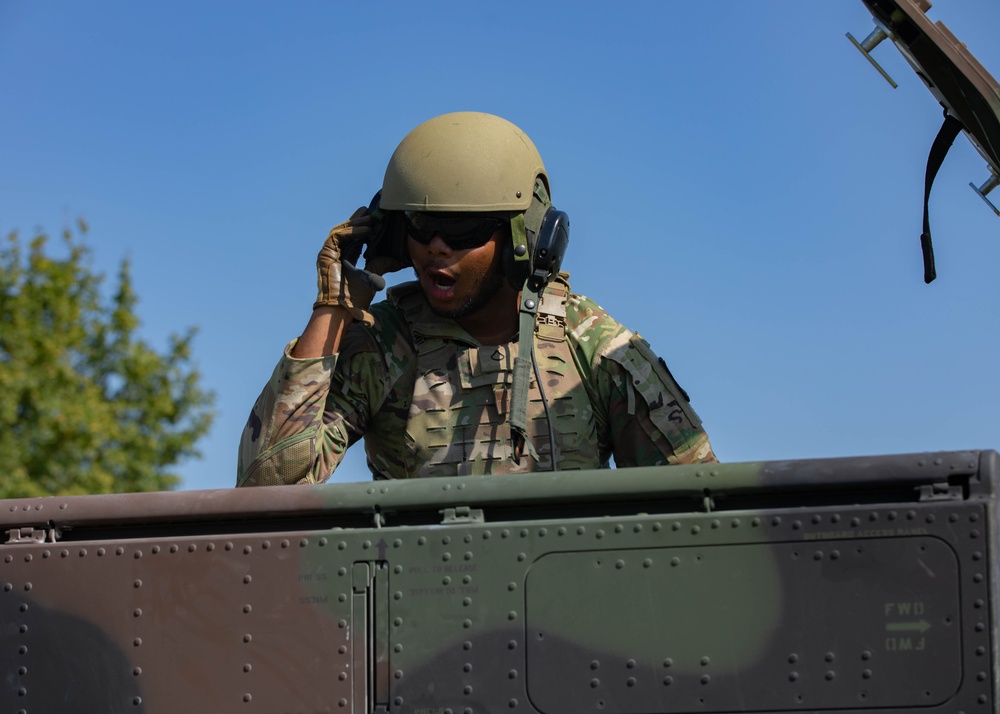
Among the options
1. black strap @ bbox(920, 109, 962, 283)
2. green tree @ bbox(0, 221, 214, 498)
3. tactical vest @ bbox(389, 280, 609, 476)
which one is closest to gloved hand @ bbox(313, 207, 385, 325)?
tactical vest @ bbox(389, 280, 609, 476)

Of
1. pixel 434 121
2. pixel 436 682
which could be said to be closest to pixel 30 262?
pixel 434 121

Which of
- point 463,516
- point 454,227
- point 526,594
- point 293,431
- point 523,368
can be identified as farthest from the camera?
point 454,227

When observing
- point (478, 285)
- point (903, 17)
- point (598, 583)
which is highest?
point (903, 17)

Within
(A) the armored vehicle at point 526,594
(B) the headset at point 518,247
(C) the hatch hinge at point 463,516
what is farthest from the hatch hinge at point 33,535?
(B) the headset at point 518,247

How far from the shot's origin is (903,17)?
5.52 meters

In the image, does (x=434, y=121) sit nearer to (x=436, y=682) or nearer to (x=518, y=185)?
(x=518, y=185)

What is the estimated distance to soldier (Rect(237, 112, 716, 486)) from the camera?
5.55 metres

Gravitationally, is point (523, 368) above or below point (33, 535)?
above

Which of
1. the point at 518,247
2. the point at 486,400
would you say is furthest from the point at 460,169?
the point at 486,400

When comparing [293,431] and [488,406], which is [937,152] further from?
[293,431]

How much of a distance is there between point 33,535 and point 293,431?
1.11m

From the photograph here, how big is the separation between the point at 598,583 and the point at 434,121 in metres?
2.42

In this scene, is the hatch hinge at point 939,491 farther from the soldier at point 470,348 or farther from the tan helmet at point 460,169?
the tan helmet at point 460,169

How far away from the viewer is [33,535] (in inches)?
177
